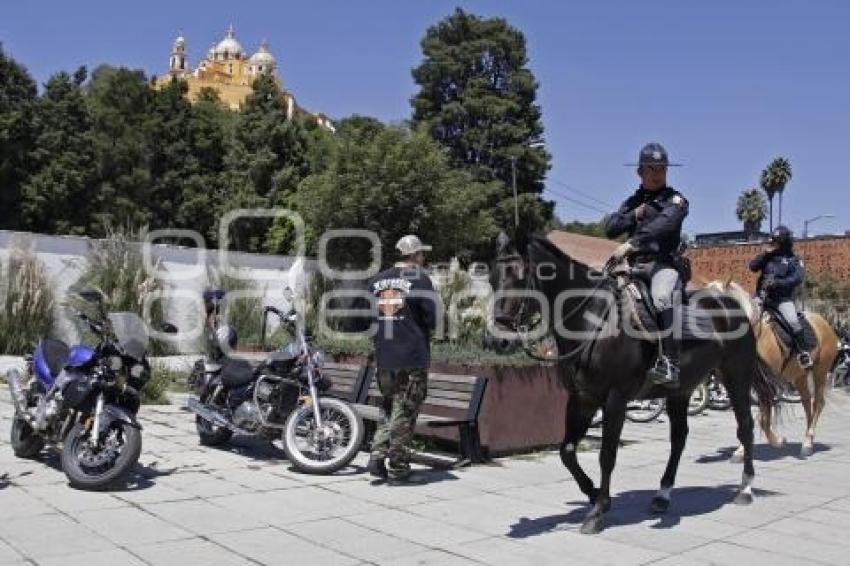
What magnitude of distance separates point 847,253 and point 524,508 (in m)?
56.7

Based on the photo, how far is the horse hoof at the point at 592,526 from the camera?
5.60m

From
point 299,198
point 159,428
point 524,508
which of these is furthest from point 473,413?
point 299,198

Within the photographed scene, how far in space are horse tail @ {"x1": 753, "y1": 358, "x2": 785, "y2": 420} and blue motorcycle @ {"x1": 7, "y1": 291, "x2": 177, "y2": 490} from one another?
6293 millimetres

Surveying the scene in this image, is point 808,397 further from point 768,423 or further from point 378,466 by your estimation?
point 378,466

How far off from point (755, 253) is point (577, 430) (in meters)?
56.3

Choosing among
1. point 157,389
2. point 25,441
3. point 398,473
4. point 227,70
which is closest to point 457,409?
point 398,473

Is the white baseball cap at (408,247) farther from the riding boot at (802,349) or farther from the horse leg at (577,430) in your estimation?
the riding boot at (802,349)

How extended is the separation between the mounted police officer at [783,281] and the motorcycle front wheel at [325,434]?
17.5ft

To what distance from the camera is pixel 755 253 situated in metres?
57.8

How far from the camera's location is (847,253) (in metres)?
55.8

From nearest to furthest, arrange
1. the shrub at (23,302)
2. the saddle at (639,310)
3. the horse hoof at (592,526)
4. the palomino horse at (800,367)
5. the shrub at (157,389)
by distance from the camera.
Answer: the horse hoof at (592,526)
the saddle at (639,310)
the palomino horse at (800,367)
the shrub at (157,389)
the shrub at (23,302)

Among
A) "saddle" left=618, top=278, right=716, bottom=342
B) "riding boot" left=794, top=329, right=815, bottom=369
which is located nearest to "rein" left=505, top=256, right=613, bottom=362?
"saddle" left=618, top=278, right=716, bottom=342

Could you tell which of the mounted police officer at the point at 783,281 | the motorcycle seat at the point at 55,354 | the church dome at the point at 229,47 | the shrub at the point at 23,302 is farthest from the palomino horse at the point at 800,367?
the church dome at the point at 229,47

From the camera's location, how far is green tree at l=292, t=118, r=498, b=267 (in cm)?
2934
